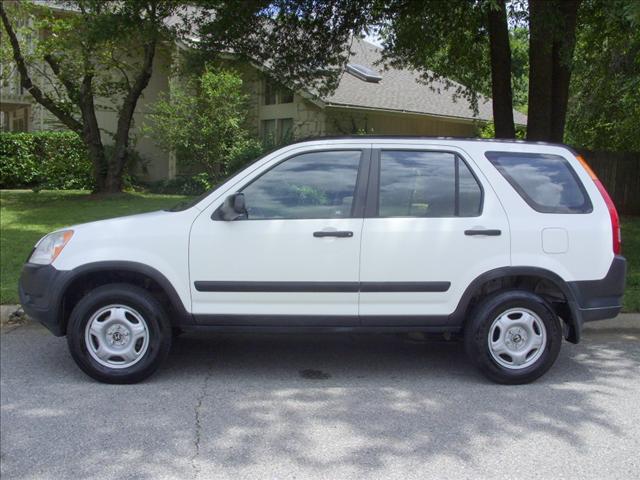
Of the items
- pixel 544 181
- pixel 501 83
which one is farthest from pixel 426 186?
pixel 501 83

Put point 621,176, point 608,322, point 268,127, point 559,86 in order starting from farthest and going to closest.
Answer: point 268,127
point 621,176
point 559,86
point 608,322

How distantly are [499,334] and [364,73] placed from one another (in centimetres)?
1910

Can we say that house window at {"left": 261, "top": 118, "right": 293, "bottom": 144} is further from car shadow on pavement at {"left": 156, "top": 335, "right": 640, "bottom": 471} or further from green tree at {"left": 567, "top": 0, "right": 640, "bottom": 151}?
car shadow on pavement at {"left": 156, "top": 335, "right": 640, "bottom": 471}

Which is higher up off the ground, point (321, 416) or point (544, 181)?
point (544, 181)

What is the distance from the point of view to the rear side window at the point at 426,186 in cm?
491

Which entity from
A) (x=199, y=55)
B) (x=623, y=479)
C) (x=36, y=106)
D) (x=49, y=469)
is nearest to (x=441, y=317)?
(x=623, y=479)

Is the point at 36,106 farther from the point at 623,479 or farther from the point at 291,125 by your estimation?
the point at 623,479

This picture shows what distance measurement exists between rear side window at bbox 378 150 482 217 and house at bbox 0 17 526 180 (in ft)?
44.3

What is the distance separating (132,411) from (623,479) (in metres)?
3.03

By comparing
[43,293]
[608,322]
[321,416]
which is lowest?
[321,416]

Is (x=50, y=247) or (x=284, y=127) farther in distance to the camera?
(x=284, y=127)

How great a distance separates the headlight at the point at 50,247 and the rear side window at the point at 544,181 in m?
3.28

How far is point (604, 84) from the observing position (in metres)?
14.7

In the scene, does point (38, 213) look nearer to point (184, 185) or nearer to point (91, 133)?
point (91, 133)
